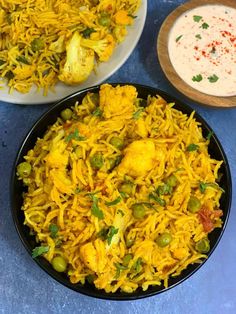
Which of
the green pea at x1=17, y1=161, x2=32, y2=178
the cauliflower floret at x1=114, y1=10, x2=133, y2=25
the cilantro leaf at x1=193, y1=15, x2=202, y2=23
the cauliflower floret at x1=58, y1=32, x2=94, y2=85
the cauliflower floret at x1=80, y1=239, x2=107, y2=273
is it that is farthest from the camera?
the cilantro leaf at x1=193, y1=15, x2=202, y2=23

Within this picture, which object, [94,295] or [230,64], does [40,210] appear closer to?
[94,295]

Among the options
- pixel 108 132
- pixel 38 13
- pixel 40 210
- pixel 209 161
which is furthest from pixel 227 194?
pixel 38 13

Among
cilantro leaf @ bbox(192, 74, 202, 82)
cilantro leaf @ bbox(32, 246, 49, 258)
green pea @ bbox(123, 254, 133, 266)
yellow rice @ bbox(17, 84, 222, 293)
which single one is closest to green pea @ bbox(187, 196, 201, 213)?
yellow rice @ bbox(17, 84, 222, 293)

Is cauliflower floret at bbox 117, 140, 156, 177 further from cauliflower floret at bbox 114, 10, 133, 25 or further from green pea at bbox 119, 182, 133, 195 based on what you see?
cauliflower floret at bbox 114, 10, 133, 25

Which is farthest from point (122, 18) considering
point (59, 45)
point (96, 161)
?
point (96, 161)

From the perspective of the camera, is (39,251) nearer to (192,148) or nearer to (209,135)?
(192,148)

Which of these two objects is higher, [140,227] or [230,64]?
[230,64]

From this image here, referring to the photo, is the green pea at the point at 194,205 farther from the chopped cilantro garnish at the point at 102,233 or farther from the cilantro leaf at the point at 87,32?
the cilantro leaf at the point at 87,32
